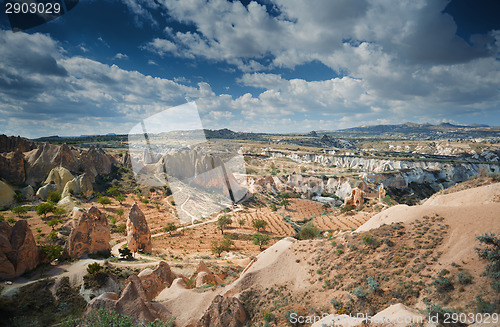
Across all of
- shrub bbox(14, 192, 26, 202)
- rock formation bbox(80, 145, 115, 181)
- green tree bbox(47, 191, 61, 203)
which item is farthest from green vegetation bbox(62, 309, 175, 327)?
rock formation bbox(80, 145, 115, 181)

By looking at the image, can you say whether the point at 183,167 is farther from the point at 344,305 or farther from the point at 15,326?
the point at 344,305

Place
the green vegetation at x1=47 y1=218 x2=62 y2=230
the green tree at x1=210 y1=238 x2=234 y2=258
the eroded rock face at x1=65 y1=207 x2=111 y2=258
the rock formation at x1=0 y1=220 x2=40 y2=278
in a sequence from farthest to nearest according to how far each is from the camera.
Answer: the green tree at x1=210 y1=238 x2=234 y2=258 → the green vegetation at x1=47 y1=218 x2=62 y2=230 → the eroded rock face at x1=65 y1=207 x2=111 y2=258 → the rock formation at x1=0 y1=220 x2=40 y2=278

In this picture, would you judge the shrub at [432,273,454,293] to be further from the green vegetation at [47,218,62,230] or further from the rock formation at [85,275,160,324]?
the green vegetation at [47,218,62,230]

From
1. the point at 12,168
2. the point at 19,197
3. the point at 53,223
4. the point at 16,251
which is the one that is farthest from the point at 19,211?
the point at 12,168

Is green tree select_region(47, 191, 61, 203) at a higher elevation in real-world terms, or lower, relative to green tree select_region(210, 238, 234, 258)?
higher

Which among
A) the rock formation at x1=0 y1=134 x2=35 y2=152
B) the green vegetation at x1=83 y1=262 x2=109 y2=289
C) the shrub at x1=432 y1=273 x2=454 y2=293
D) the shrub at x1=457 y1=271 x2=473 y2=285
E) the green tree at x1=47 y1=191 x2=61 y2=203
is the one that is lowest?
the green vegetation at x1=83 y1=262 x2=109 y2=289

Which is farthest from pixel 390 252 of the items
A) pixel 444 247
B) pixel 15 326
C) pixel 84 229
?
pixel 84 229

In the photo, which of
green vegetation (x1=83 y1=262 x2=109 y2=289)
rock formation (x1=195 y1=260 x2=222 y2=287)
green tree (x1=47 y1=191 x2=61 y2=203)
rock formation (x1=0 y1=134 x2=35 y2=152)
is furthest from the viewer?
rock formation (x1=0 y1=134 x2=35 y2=152)

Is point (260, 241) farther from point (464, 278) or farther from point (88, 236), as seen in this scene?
point (464, 278)
